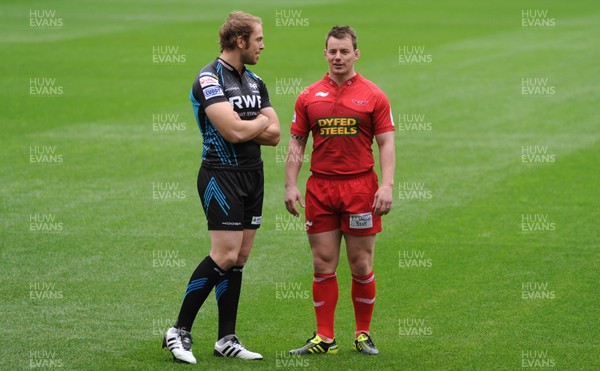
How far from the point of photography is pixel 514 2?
41312 mm

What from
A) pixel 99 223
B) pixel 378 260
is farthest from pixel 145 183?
pixel 378 260

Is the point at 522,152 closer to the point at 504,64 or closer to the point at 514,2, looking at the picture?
the point at 504,64

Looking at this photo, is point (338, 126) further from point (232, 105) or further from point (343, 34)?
point (232, 105)

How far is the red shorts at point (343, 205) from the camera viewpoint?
8312mm

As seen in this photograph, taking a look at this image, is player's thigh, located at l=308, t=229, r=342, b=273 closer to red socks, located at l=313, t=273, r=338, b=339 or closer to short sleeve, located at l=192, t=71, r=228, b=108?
red socks, located at l=313, t=273, r=338, b=339

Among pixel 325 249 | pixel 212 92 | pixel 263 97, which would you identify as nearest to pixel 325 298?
pixel 325 249

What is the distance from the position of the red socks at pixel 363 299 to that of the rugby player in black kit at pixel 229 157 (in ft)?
2.98

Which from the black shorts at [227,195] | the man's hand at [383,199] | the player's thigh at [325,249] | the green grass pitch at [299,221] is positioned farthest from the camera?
the green grass pitch at [299,221]

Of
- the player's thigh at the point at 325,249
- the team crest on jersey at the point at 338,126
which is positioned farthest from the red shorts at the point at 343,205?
the team crest on jersey at the point at 338,126

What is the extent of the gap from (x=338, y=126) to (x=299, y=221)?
16.7ft

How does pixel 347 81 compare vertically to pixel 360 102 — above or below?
above

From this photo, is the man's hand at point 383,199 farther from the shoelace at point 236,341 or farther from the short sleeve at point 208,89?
the shoelace at point 236,341

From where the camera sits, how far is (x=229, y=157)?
8164 millimetres

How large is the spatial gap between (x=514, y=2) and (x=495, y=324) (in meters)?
33.6
